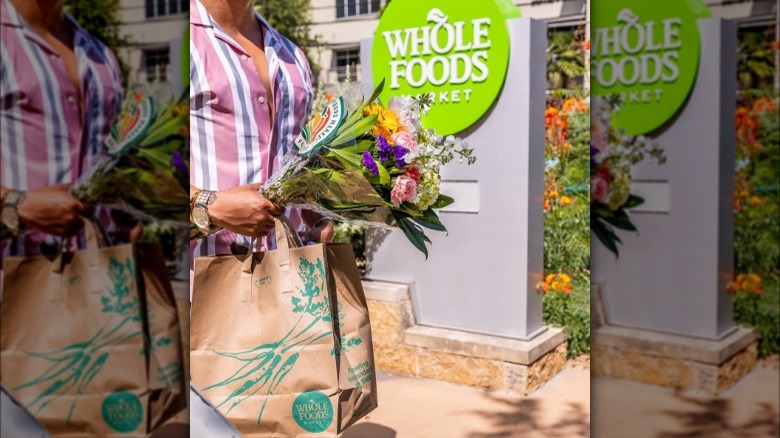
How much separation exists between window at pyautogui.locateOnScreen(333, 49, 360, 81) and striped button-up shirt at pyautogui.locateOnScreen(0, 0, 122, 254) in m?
1.31

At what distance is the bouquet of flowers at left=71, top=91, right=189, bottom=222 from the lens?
1.85m

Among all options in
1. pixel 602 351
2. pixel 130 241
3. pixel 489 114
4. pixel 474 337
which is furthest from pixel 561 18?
pixel 130 241

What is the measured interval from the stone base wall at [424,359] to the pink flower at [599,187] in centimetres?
171

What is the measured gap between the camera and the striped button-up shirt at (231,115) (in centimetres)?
252

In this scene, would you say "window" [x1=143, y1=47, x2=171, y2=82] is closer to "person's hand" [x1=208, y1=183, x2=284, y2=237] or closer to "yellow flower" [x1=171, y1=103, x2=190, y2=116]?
"yellow flower" [x1=171, y1=103, x2=190, y2=116]

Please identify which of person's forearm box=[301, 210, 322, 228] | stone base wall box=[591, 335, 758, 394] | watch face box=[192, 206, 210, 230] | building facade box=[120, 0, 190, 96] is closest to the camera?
stone base wall box=[591, 335, 758, 394]

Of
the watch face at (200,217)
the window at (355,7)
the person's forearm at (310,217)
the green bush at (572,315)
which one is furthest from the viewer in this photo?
the green bush at (572,315)

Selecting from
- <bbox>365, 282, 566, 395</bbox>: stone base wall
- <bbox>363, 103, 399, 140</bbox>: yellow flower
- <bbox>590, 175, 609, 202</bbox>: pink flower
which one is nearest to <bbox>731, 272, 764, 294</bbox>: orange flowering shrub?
<bbox>590, 175, 609, 202</bbox>: pink flower

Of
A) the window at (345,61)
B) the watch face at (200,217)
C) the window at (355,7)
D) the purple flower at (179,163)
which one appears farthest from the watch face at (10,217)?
the window at (355,7)

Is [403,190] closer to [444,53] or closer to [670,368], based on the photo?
[670,368]

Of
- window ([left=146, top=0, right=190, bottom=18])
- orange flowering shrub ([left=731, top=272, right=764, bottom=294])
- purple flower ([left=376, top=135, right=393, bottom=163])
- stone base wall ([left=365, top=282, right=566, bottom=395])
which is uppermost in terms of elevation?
window ([left=146, top=0, right=190, bottom=18])

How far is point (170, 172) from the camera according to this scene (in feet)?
6.25

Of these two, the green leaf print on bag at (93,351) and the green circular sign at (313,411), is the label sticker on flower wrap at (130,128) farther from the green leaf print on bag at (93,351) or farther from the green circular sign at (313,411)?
the green circular sign at (313,411)

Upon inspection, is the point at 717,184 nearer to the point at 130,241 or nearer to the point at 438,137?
the point at 438,137
